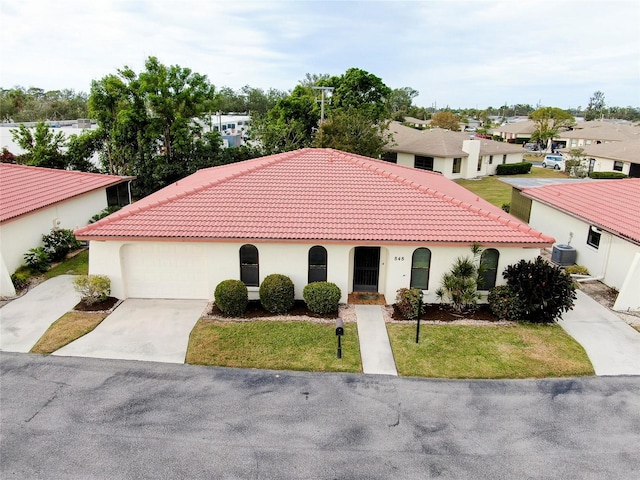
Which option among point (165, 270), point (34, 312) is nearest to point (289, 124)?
point (165, 270)

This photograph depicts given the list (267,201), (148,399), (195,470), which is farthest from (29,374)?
(267,201)

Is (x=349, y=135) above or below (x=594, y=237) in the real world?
above

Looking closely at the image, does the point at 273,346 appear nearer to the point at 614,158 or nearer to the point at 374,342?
the point at 374,342

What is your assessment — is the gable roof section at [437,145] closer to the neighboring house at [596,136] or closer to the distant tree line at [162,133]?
the distant tree line at [162,133]

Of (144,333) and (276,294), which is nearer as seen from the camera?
(144,333)

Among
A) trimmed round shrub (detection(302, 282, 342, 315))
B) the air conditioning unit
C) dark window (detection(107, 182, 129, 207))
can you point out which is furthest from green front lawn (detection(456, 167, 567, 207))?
dark window (detection(107, 182, 129, 207))

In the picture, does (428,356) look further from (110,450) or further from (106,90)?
(106,90)
